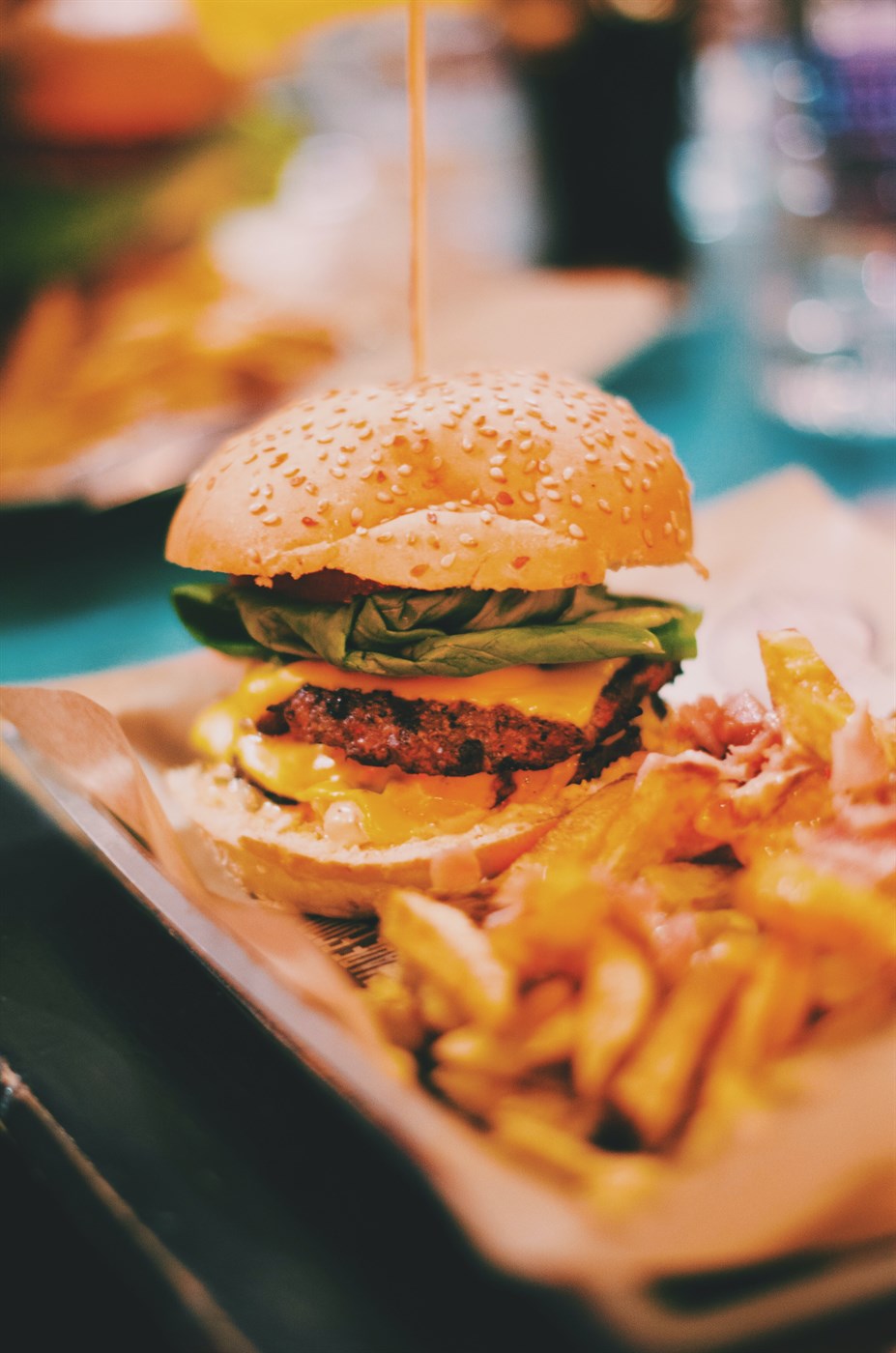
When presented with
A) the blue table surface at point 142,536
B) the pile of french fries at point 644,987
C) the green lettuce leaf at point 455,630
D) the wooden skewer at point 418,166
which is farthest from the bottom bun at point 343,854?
the blue table surface at point 142,536

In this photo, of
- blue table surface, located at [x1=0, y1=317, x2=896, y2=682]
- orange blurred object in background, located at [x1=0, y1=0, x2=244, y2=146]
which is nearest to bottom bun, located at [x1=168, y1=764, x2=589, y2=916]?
blue table surface, located at [x1=0, y1=317, x2=896, y2=682]

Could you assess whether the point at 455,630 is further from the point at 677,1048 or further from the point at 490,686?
the point at 677,1048

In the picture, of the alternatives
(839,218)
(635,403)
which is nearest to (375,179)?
(839,218)

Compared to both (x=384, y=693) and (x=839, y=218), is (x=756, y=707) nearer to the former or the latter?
(x=384, y=693)

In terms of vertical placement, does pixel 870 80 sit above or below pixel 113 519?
above

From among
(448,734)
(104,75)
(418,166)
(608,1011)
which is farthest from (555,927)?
(104,75)

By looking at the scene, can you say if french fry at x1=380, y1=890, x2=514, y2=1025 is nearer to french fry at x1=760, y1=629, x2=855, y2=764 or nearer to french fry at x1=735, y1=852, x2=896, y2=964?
french fry at x1=735, y1=852, x2=896, y2=964
